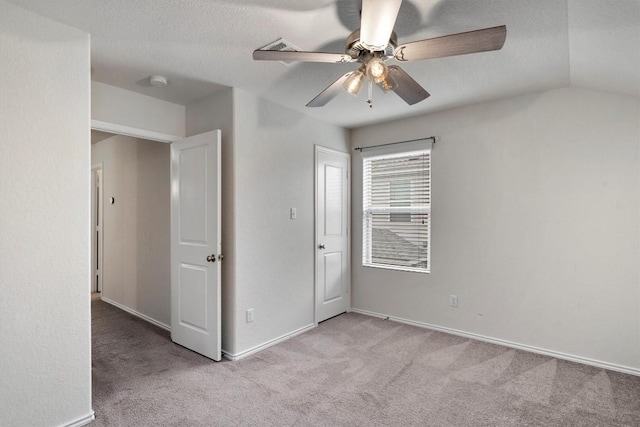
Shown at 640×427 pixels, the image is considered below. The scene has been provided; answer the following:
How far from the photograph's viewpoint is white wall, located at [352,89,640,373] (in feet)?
9.00

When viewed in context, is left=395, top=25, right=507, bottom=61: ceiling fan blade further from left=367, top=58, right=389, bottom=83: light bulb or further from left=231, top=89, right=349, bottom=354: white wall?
left=231, top=89, right=349, bottom=354: white wall

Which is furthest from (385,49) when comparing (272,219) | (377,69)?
(272,219)

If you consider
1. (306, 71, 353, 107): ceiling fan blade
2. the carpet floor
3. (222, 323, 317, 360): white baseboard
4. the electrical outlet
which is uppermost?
(306, 71, 353, 107): ceiling fan blade

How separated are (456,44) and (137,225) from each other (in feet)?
13.5

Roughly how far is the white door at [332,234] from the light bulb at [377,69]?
7.08 ft

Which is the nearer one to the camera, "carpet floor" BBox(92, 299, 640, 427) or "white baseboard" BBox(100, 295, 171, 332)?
"carpet floor" BBox(92, 299, 640, 427)

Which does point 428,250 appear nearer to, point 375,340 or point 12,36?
point 375,340

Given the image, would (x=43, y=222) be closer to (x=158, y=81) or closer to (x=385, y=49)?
(x=158, y=81)

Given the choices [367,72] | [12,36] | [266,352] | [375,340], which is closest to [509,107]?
[367,72]

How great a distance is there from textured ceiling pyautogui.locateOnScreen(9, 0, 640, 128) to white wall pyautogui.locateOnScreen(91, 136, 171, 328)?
1.21 m

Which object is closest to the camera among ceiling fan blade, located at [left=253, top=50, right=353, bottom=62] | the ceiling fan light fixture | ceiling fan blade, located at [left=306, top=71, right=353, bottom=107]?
ceiling fan blade, located at [left=253, top=50, right=353, bottom=62]

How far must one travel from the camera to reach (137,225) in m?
4.26

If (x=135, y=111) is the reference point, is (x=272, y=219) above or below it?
below

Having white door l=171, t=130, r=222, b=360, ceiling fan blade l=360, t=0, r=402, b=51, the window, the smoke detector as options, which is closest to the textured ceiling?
the smoke detector
